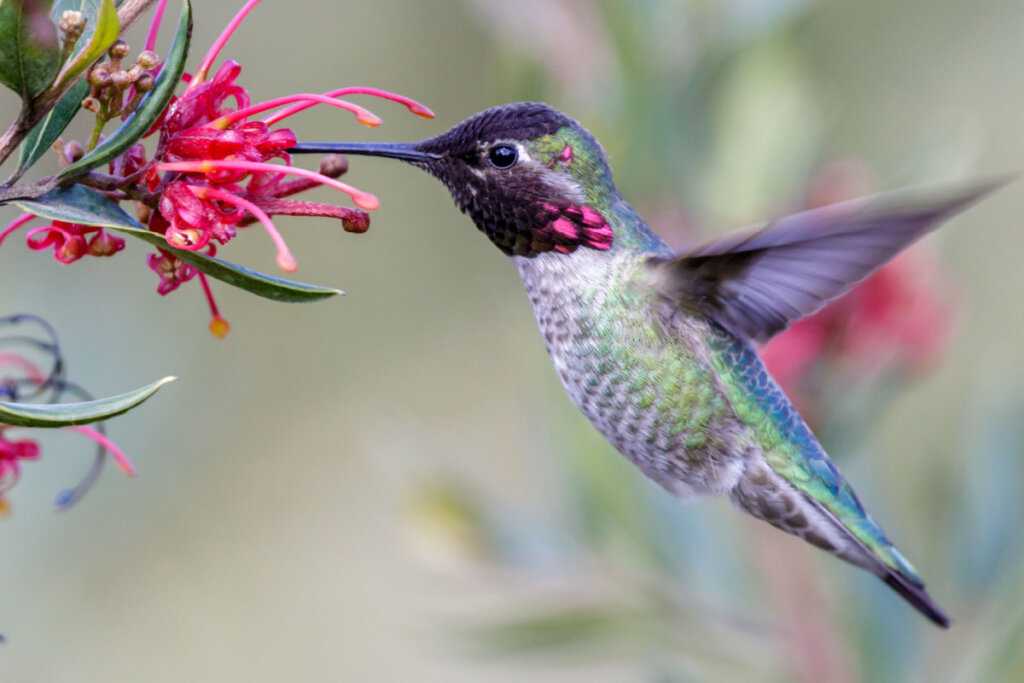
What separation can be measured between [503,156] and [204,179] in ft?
1.54

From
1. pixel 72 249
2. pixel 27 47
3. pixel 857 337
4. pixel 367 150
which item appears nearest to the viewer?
pixel 27 47

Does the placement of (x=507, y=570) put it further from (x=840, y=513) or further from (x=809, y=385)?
(x=840, y=513)

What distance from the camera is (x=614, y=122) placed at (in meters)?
2.53

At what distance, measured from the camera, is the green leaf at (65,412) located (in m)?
0.91

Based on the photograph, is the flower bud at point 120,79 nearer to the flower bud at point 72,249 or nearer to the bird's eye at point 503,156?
the flower bud at point 72,249

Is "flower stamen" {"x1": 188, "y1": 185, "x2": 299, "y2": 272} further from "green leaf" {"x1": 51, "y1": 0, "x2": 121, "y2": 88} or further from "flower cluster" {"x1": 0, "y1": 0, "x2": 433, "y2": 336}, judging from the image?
"green leaf" {"x1": 51, "y1": 0, "x2": 121, "y2": 88}

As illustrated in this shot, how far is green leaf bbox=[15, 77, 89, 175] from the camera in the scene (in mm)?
1003

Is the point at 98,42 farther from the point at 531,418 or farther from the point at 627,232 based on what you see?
the point at 531,418

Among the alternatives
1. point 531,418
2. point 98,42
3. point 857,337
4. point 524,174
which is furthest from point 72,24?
point 531,418

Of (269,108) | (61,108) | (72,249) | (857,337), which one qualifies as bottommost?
(72,249)

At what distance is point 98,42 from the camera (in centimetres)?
90

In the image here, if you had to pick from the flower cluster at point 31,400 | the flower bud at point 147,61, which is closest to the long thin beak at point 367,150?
the flower bud at point 147,61

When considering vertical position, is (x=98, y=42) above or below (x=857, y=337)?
below

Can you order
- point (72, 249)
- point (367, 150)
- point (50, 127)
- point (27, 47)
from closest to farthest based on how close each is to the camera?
1. point (27, 47)
2. point (50, 127)
3. point (72, 249)
4. point (367, 150)
